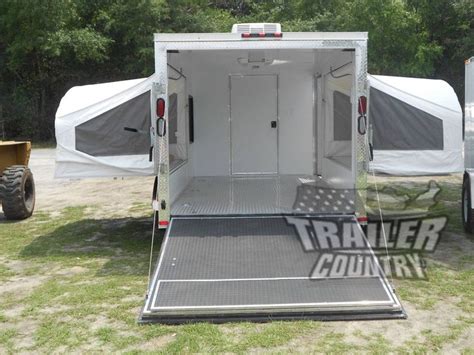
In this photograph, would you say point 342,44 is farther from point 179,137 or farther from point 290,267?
point 179,137

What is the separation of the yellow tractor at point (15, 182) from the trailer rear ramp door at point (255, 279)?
11.4 ft

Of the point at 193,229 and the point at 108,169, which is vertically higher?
the point at 108,169

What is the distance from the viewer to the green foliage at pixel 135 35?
23609 mm

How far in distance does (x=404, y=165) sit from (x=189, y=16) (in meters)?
21.4

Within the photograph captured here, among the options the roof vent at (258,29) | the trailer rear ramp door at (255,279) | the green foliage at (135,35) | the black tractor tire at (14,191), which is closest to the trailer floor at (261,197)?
the trailer rear ramp door at (255,279)

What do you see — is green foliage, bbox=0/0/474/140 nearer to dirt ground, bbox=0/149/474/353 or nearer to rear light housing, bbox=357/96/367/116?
dirt ground, bbox=0/149/474/353

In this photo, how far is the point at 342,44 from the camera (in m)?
5.99

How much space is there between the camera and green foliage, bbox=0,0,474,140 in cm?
2361

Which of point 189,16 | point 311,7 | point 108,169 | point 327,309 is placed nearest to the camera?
point 327,309

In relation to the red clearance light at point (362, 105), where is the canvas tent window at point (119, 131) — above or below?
below

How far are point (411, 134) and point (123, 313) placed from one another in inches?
142

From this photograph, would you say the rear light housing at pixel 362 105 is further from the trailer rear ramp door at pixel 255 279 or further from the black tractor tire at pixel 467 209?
the black tractor tire at pixel 467 209

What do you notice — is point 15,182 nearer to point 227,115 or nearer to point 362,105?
point 227,115

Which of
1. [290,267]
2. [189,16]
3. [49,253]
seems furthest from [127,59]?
[290,267]
